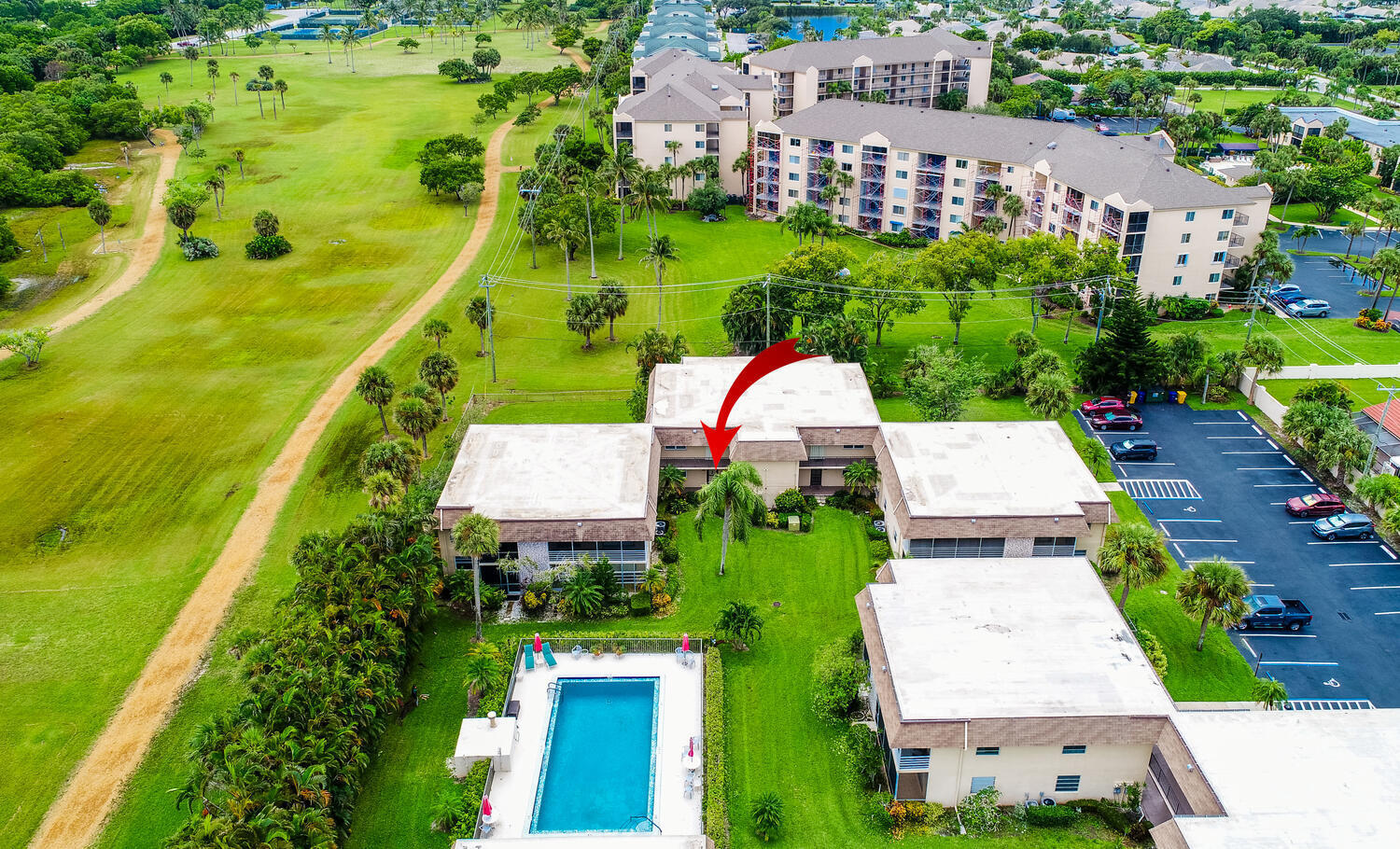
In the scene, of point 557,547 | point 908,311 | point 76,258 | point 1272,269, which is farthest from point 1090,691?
point 76,258

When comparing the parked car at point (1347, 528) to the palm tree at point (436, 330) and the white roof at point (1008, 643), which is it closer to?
the white roof at point (1008, 643)

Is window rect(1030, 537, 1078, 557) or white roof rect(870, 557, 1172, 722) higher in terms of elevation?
white roof rect(870, 557, 1172, 722)

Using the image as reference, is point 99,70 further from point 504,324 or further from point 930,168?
point 930,168

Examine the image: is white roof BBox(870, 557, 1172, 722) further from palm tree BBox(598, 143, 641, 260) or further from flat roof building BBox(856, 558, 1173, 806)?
palm tree BBox(598, 143, 641, 260)

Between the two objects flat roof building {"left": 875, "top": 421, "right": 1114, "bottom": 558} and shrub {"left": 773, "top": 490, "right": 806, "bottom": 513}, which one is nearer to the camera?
flat roof building {"left": 875, "top": 421, "right": 1114, "bottom": 558}

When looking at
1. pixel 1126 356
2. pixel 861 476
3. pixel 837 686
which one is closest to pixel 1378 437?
pixel 1126 356

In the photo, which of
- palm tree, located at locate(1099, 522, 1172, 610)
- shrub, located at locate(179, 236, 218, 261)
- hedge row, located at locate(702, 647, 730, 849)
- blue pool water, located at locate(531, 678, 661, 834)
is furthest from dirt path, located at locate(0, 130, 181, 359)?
palm tree, located at locate(1099, 522, 1172, 610)

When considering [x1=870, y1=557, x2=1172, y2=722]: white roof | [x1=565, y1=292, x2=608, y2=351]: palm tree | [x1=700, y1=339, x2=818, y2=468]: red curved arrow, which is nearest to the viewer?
[x1=870, y1=557, x2=1172, y2=722]: white roof

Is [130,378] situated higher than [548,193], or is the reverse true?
[548,193]
